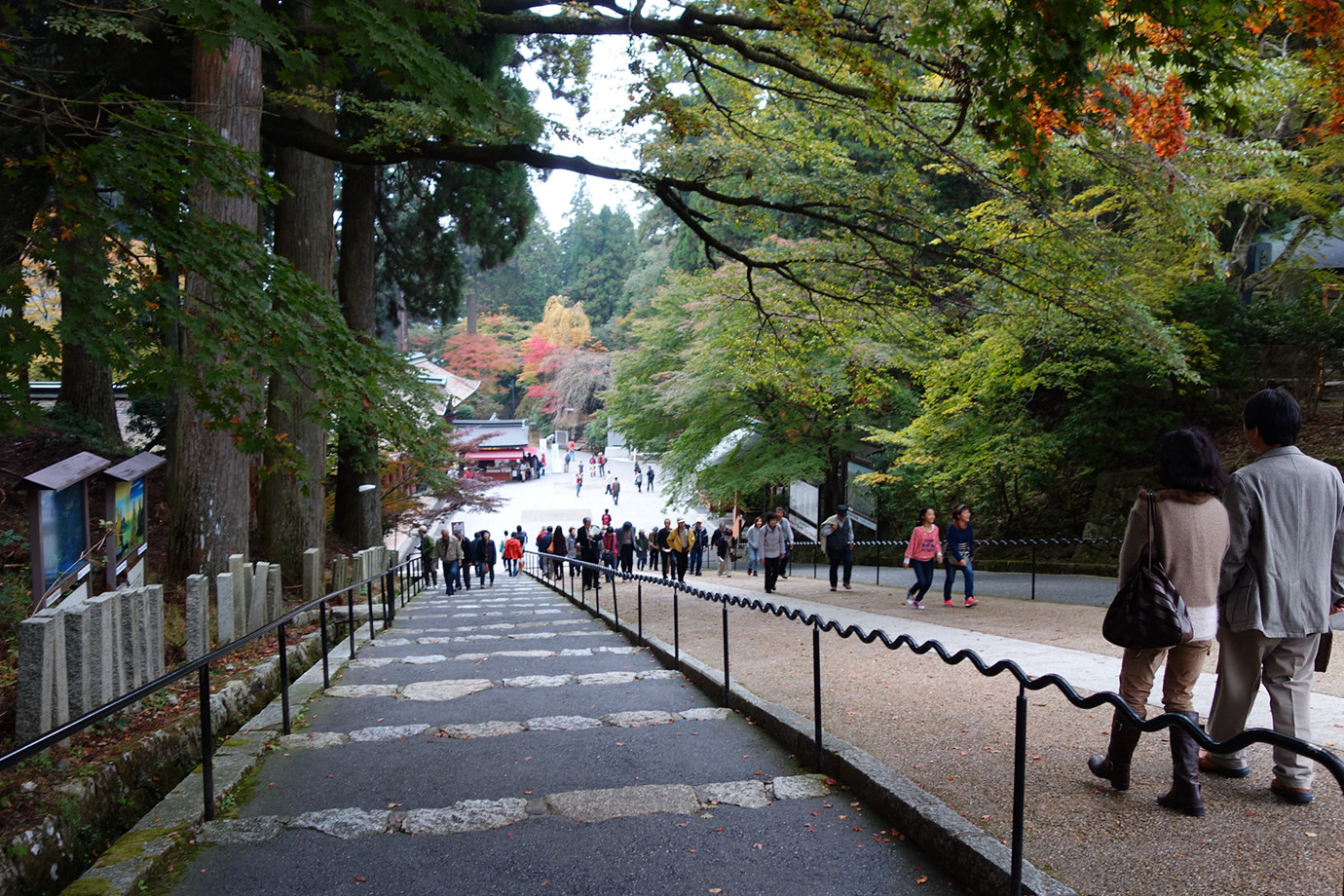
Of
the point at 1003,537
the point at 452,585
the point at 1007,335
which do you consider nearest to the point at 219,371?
the point at 1007,335

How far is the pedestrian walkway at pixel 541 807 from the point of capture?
3.12 m

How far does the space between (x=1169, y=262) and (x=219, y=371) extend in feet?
51.3

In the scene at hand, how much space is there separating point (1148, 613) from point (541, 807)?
9.21 ft

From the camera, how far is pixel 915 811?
133 inches

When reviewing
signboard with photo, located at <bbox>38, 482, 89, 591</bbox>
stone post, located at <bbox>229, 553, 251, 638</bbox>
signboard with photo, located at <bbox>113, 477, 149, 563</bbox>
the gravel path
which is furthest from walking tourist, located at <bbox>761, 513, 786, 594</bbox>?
signboard with photo, located at <bbox>38, 482, 89, 591</bbox>

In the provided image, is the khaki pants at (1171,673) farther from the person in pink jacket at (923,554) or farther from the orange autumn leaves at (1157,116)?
the person in pink jacket at (923,554)

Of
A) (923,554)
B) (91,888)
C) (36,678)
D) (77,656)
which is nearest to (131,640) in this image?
(77,656)

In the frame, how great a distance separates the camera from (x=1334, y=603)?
3.55 metres

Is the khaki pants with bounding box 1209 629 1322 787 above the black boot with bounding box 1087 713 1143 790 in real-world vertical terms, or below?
above

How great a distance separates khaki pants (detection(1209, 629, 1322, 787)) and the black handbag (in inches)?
10.7

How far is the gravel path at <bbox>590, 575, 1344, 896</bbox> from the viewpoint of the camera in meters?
2.85

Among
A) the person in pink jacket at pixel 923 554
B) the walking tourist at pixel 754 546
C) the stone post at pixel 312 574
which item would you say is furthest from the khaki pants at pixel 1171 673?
the walking tourist at pixel 754 546

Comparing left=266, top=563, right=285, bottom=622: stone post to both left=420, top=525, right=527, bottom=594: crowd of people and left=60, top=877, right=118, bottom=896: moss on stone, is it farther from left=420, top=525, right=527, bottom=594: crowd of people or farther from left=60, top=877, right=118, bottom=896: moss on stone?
left=420, top=525, right=527, bottom=594: crowd of people

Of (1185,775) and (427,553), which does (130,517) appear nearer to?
(1185,775)
